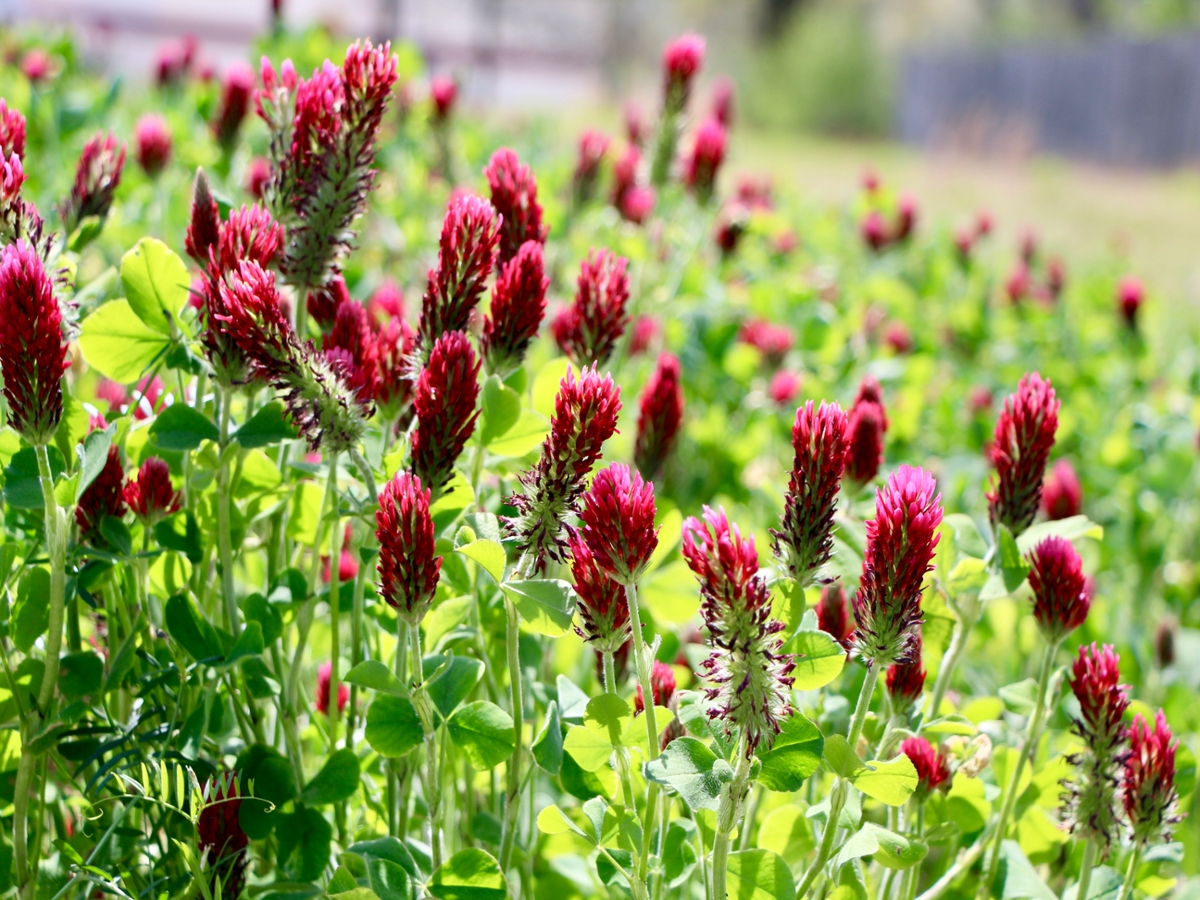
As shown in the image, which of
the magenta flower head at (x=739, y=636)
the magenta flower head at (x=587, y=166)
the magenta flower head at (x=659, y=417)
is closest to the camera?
the magenta flower head at (x=739, y=636)

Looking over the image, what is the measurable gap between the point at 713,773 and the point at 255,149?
353 centimetres

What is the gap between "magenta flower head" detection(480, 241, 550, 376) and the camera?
3.85 ft

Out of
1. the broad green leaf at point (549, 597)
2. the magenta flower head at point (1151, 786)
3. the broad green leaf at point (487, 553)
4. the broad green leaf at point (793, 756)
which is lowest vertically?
the magenta flower head at point (1151, 786)

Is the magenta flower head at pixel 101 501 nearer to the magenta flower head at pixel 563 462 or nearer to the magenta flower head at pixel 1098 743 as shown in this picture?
the magenta flower head at pixel 563 462

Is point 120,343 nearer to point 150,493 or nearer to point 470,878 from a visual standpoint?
point 150,493

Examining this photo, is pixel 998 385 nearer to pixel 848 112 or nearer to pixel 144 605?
pixel 144 605

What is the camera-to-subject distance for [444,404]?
104 centimetres

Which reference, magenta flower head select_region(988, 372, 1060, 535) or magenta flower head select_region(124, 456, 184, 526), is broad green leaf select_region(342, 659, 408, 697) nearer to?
magenta flower head select_region(124, 456, 184, 526)

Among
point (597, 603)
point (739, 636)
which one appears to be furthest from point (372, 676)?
point (739, 636)

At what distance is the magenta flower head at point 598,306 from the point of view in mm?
1342

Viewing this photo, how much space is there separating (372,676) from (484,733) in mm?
145

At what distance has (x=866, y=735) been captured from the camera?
124 centimetres

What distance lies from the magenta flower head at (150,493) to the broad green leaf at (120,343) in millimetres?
104

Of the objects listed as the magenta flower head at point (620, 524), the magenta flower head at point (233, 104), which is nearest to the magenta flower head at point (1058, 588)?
the magenta flower head at point (620, 524)
